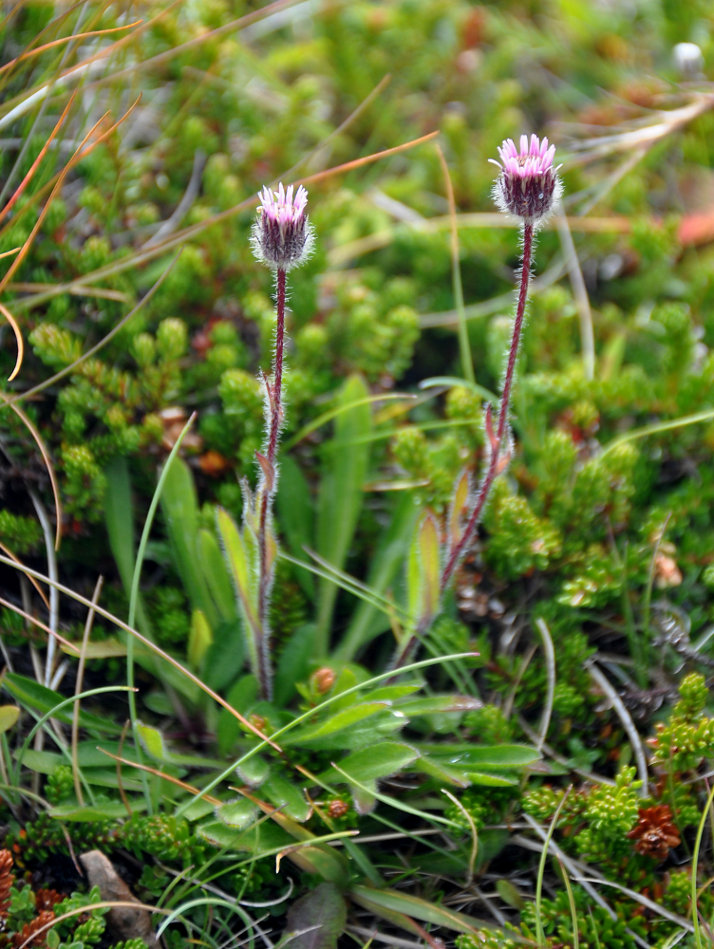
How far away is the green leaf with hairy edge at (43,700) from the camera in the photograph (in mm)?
1817

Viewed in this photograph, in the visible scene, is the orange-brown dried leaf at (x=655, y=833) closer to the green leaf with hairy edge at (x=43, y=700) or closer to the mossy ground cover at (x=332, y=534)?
the mossy ground cover at (x=332, y=534)

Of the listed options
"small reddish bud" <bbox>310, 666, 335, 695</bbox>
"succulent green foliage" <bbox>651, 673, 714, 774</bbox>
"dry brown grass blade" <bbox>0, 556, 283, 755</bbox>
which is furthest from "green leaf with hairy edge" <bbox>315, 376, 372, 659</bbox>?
"succulent green foliage" <bbox>651, 673, 714, 774</bbox>

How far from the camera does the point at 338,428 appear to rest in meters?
2.32

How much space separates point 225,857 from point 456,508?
891mm

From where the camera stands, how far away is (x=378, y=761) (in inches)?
68.2

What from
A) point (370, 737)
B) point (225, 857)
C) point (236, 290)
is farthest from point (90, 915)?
point (236, 290)

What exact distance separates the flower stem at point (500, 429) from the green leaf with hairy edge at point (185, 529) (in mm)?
643

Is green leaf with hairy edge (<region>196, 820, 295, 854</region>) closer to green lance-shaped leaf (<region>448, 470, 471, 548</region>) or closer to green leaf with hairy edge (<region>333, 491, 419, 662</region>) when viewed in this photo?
green leaf with hairy edge (<region>333, 491, 419, 662</region>)

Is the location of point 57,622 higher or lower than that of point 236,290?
lower

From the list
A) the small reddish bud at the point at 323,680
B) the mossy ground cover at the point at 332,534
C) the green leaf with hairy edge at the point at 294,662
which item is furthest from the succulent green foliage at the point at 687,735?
the green leaf with hairy edge at the point at 294,662

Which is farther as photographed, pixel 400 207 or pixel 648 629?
pixel 400 207

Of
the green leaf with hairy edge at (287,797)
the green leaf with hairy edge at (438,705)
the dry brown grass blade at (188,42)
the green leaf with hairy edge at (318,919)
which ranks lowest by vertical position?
the green leaf with hairy edge at (318,919)

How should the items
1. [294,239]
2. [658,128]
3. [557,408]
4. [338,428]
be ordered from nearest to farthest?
[294,239]
[338,428]
[557,408]
[658,128]

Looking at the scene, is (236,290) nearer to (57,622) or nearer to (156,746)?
(57,622)
